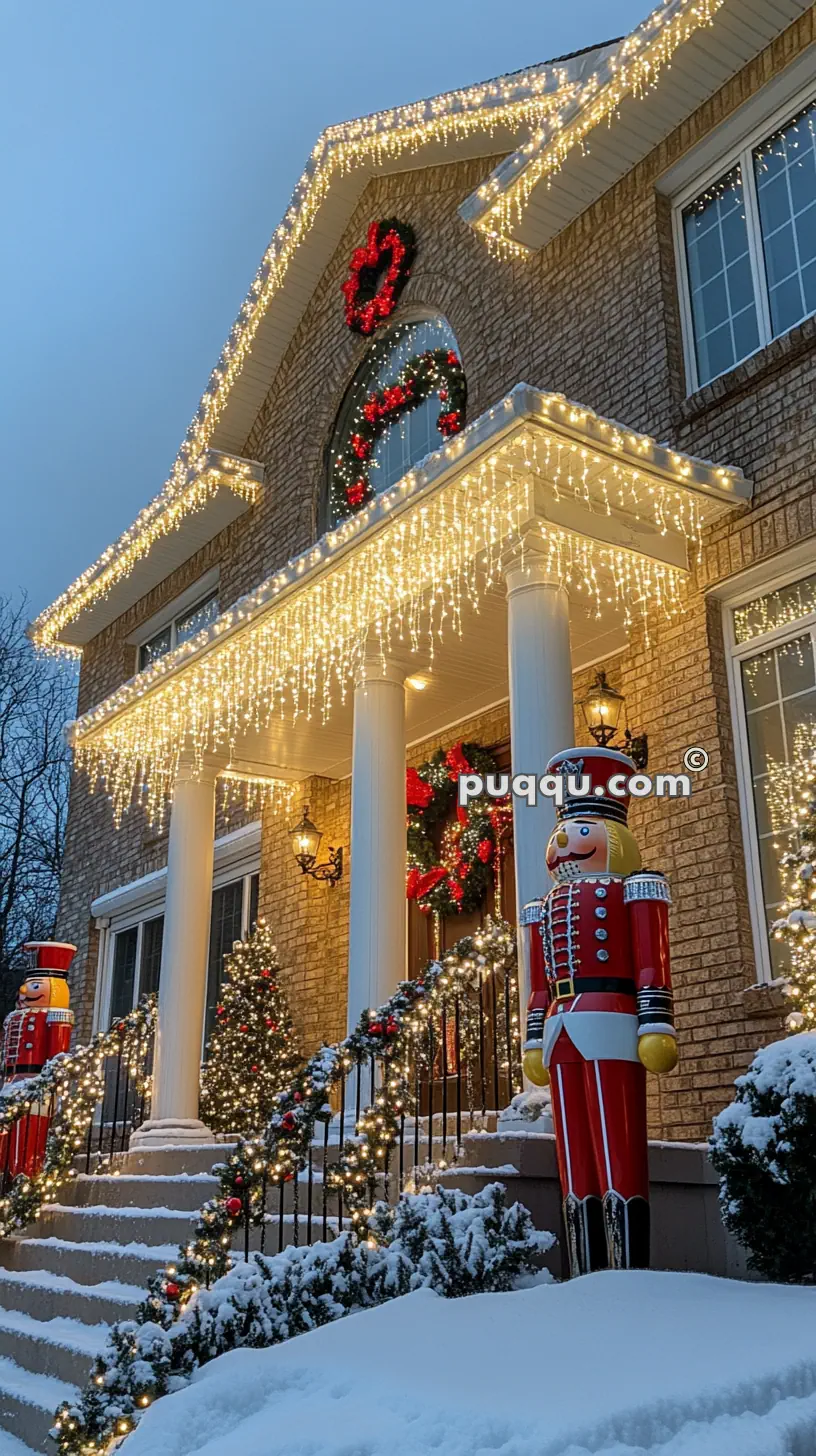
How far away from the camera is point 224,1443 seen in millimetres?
2883

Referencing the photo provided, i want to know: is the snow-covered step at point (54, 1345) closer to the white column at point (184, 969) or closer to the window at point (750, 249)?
the white column at point (184, 969)

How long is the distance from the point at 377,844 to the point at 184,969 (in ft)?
8.72

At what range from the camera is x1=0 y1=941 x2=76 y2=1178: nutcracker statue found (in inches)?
387

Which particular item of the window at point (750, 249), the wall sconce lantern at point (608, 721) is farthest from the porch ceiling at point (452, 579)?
the window at point (750, 249)

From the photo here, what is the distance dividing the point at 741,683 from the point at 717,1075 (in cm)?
222

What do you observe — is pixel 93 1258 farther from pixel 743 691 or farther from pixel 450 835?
pixel 743 691

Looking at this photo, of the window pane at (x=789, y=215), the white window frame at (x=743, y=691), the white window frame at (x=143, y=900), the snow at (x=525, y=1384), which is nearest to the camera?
the snow at (x=525, y=1384)

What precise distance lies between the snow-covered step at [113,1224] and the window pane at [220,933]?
363 cm

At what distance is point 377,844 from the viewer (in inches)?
318

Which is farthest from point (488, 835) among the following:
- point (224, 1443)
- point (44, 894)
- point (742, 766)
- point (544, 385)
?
point (44, 894)

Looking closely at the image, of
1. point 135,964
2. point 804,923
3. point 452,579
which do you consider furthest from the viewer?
point 135,964

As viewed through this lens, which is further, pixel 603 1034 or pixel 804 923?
pixel 804 923

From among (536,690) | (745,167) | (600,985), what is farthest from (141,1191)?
(745,167)

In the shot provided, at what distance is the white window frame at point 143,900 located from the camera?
40.1ft
